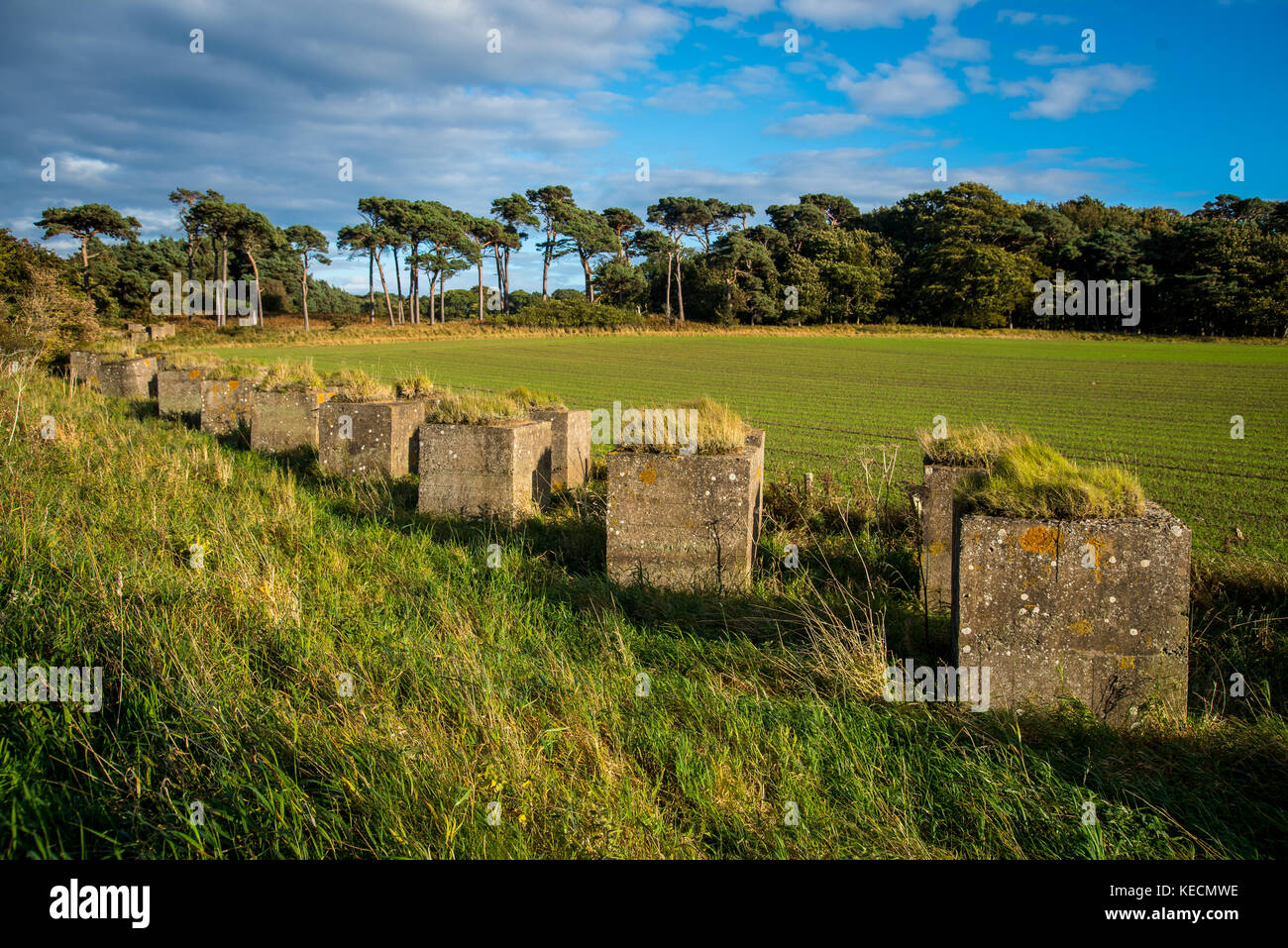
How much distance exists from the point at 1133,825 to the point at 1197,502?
7.63 metres

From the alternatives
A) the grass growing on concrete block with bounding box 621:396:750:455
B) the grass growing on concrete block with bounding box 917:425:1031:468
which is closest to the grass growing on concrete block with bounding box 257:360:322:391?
the grass growing on concrete block with bounding box 621:396:750:455

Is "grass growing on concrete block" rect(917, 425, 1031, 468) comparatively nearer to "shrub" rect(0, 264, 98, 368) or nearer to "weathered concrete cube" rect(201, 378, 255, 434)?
"weathered concrete cube" rect(201, 378, 255, 434)

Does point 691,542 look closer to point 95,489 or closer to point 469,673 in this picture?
point 469,673

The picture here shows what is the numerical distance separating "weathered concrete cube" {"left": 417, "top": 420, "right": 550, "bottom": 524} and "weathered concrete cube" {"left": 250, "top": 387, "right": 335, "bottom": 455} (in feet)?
14.4

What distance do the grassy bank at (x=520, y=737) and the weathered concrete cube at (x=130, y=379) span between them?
45.6ft

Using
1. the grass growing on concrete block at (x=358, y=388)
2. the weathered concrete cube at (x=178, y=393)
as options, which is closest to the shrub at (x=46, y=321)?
the weathered concrete cube at (x=178, y=393)

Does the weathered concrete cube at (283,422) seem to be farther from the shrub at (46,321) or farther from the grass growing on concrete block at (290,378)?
the shrub at (46,321)

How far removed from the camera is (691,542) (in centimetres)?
589

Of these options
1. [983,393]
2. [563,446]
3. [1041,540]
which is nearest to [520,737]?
[1041,540]

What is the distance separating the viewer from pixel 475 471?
7762 mm

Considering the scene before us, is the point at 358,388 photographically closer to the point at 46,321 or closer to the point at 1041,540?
the point at 1041,540

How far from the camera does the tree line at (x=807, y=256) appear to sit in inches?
2405
